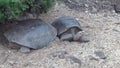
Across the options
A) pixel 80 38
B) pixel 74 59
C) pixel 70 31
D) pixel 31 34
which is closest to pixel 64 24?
pixel 70 31

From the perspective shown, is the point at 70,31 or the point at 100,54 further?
the point at 70,31

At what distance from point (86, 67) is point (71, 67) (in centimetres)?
18

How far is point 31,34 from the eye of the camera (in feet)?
13.1

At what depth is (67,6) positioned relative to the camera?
529 cm

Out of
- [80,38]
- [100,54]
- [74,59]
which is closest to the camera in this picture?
[74,59]

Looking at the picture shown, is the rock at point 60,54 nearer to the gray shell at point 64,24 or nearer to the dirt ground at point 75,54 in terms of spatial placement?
the dirt ground at point 75,54

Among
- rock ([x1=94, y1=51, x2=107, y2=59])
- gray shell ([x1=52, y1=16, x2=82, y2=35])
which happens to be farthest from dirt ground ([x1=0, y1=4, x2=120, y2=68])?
gray shell ([x1=52, y1=16, x2=82, y2=35])

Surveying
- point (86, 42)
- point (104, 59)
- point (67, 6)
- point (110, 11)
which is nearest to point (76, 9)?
point (67, 6)

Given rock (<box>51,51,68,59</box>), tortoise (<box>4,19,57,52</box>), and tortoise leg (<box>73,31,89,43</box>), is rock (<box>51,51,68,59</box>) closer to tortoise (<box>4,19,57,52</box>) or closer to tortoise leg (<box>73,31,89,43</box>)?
tortoise (<box>4,19,57,52</box>)

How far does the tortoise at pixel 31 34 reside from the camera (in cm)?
392

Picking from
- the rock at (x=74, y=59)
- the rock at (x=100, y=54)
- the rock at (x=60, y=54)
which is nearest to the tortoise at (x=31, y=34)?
the rock at (x=60, y=54)

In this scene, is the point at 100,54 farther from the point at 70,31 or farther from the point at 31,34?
the point at 31,34

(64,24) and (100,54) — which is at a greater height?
(64,24)

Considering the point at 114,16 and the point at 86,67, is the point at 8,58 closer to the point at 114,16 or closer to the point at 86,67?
the point at 86,67
